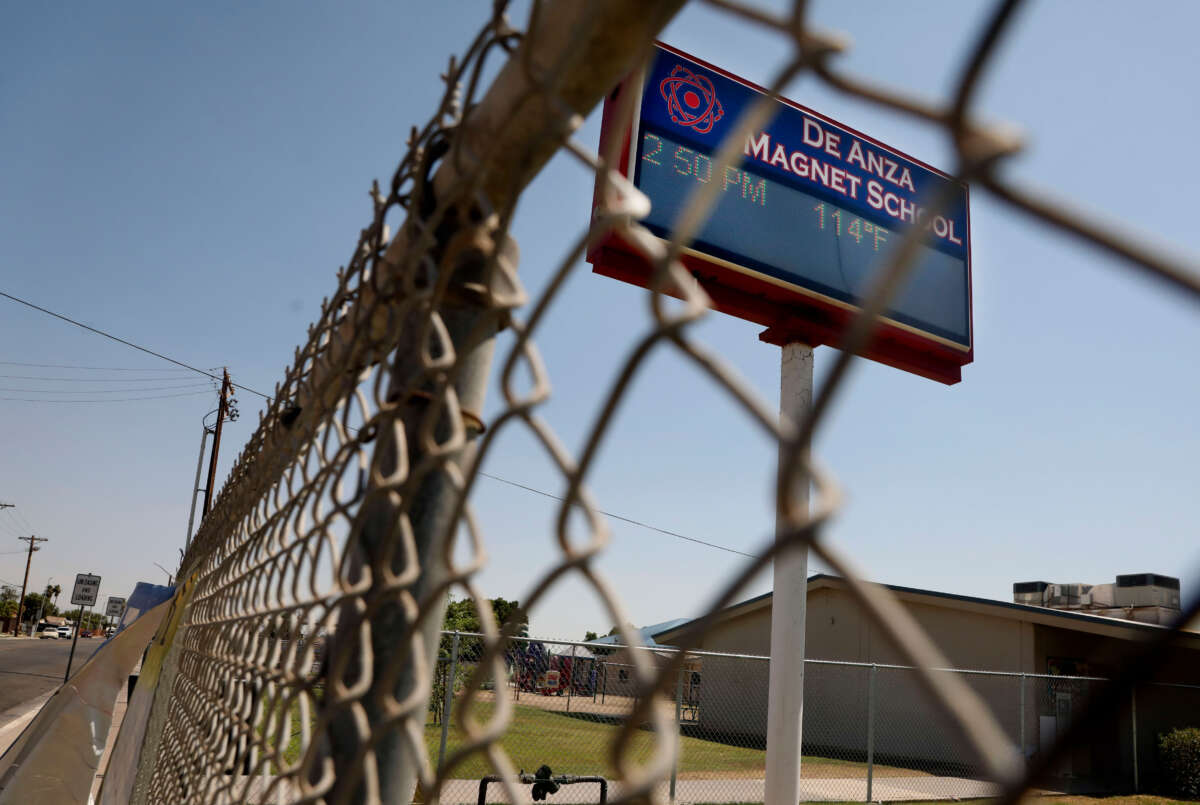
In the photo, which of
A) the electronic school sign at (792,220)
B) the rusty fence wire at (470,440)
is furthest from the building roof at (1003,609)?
the rusty fence wire at (470,440)

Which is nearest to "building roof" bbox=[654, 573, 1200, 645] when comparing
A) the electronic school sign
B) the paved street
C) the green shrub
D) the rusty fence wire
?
the green shrub

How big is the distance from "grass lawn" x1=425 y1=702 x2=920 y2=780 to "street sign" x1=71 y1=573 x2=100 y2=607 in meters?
11.7

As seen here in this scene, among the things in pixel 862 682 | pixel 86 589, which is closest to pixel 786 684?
pixel 862 682

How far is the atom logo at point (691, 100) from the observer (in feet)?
23.8

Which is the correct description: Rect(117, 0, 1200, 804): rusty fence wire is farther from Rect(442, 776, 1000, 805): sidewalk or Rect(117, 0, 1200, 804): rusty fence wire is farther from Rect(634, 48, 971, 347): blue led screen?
Rect(442, 776, 1000, 805): sidewalk

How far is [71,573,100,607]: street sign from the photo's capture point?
20.9m

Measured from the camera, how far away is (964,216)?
8.57 m

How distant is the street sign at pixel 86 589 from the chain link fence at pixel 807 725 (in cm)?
1119

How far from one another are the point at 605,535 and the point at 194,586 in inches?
126

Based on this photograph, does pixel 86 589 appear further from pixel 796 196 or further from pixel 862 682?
pixel 796 196

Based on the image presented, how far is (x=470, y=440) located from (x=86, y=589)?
2486 cm

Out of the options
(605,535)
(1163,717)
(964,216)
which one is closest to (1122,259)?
(605,535)

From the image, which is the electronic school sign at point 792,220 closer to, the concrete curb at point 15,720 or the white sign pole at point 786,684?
the white sign pole at point 786,684

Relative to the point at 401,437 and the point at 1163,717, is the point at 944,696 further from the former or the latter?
the point at 1163,717
